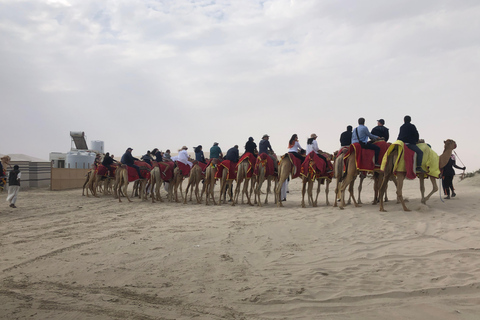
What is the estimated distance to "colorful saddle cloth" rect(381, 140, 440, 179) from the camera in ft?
37.9

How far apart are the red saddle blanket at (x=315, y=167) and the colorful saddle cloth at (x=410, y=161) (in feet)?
8.80

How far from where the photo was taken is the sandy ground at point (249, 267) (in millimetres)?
5020

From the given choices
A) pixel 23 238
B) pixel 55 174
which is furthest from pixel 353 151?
pixel 55 174

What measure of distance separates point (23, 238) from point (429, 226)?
9.26 metres

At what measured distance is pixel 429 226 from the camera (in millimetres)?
9703

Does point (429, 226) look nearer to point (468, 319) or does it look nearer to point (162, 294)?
point (468, 319)

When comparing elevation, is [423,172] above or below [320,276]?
above

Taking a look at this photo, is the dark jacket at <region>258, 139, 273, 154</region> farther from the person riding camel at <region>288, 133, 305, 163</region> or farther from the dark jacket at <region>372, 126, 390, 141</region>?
the dark jacket at <region>372, 126, 390, 141</region>

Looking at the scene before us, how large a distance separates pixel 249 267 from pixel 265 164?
9.14 metres

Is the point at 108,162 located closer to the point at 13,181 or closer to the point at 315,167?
the point at 13,181

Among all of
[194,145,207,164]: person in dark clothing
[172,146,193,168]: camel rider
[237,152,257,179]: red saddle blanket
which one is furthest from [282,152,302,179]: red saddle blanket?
[172,146,193,168]: camel rider

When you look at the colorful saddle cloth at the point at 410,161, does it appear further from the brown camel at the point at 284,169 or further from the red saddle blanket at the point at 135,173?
the red saddle blanket at the point at 135,173

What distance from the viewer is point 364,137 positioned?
12.9 meters

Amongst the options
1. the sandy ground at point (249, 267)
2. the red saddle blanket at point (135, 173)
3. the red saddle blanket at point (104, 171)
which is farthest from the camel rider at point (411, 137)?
the red saddle blanket at point (104, 171)
